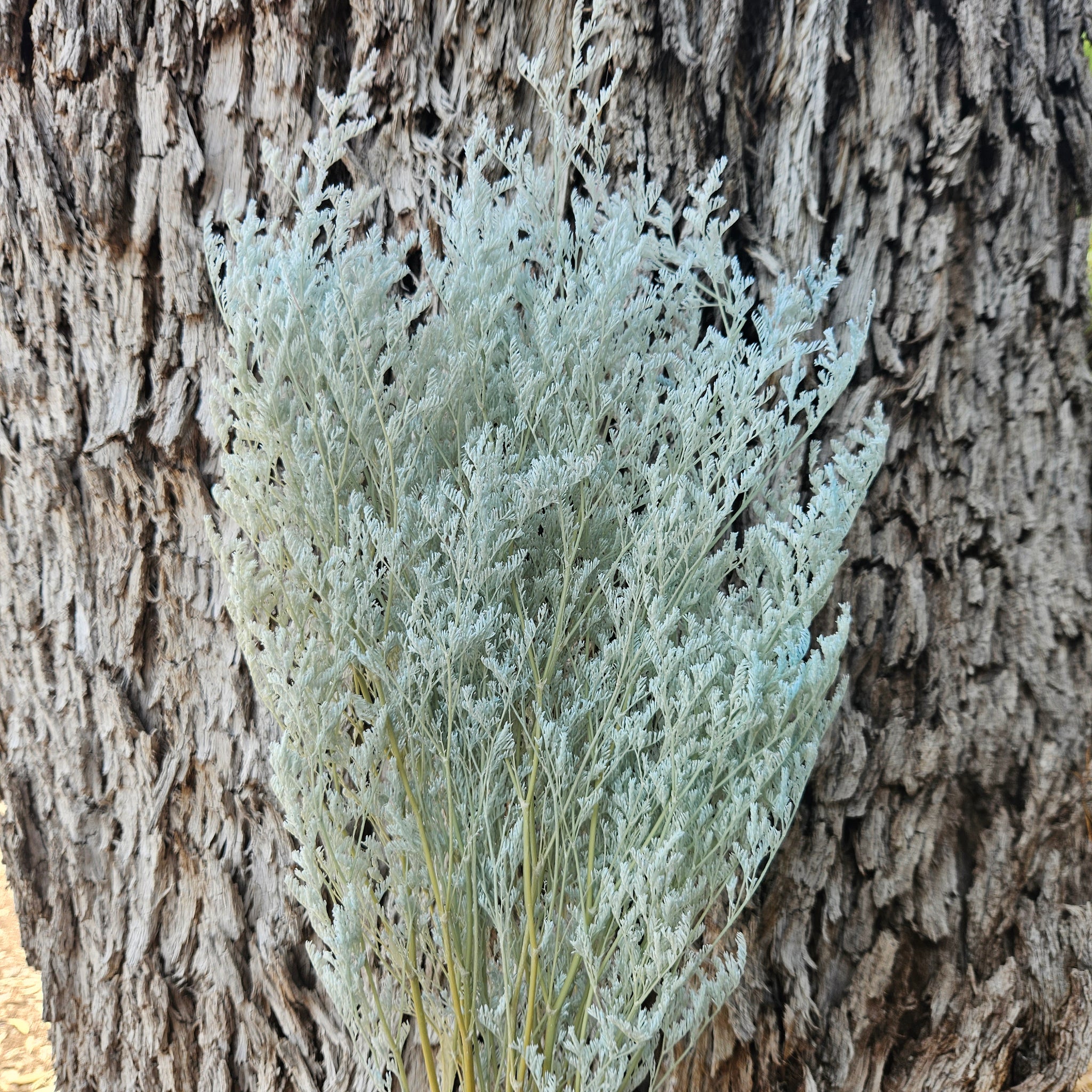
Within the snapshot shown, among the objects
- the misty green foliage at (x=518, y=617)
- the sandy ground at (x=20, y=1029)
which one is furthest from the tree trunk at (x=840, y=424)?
the sandy ground at (x=20, y=1029)

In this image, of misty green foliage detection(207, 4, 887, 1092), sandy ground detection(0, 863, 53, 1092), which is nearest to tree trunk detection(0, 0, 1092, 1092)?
misty green foliage detection(207, 4, 887, 1092)

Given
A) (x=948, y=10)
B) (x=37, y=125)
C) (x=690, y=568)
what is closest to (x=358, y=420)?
(x=690, y=568)

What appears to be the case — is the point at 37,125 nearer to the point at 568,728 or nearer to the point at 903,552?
the point at 568,728

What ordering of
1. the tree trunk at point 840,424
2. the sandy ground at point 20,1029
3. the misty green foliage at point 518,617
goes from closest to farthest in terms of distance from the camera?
the misty green foliage at point 518,617 → the tree trunk at point 840,424 → the sandy ground at point 20,1029

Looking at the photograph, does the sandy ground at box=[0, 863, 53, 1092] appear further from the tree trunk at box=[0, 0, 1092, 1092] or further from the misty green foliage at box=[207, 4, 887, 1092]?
the misty green foliage at box=[207, 4, 887, 1092]

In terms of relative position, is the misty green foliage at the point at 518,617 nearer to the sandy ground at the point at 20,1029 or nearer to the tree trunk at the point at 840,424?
the tree trunk at the point at 840,424

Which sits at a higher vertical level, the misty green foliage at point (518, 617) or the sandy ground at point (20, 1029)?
the misty green foliage at point (518, 617)
